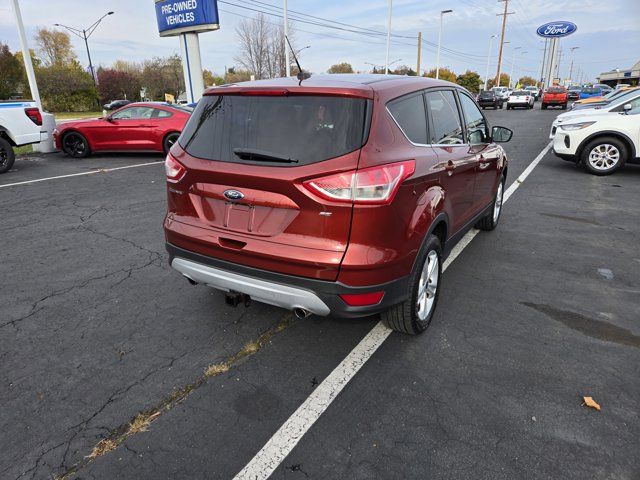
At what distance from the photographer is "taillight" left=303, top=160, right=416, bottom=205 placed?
2494 mm

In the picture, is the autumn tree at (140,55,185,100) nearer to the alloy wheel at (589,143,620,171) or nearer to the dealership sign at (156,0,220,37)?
the dealership sign at (156,0,220,37)

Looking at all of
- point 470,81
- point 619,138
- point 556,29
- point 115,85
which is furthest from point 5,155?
point 470,81

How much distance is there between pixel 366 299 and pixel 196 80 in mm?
20302

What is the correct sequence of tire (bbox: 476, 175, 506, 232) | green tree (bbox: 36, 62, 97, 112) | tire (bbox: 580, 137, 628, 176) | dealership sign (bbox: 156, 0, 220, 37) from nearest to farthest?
tire (bbox: 476, 175, 506, 232) < tire (bbox: 580, 137, 628, 176) < dealership sign (bbox: 156, 0, 220, 37) < green tree (bbox: 36, 62, 97, 112)

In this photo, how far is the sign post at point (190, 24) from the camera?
1911 centimetres

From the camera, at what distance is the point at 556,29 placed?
201 feet

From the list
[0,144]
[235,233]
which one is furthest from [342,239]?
[0,144]

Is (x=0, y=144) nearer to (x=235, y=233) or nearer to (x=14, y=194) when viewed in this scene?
(x=14, y=194)

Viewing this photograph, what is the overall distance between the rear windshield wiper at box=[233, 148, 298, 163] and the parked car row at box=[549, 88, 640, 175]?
919 centimetres

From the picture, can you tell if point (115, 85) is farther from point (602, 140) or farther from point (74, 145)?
point (602, 140)

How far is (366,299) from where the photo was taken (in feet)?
8.76

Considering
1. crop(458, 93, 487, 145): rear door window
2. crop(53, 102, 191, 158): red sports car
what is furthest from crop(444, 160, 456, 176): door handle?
crop(53, 102, 191, 158): red sports car

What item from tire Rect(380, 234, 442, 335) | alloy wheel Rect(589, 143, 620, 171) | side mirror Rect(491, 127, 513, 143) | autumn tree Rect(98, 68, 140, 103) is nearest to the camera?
tire Rect(380, 234, 442, 335)

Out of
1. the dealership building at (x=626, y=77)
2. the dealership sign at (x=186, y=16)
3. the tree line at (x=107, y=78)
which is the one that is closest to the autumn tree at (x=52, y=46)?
the tree line at (x=107, y=78)
